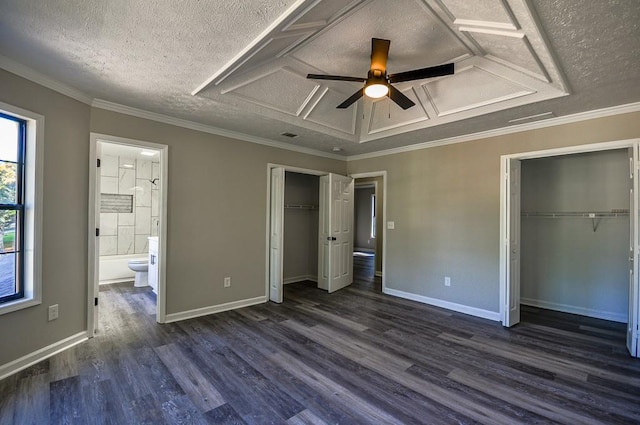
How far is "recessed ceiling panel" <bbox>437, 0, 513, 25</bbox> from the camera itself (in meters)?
1.95

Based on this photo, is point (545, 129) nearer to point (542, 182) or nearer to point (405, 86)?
point (542, 182)

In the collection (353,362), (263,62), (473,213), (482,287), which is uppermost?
(263,62)

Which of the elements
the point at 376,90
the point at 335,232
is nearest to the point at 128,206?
the point at 335,232

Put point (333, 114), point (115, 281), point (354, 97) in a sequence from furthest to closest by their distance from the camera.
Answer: point (115, 281) < point (333, 114) < point (354, 97)

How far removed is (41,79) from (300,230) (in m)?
4.39

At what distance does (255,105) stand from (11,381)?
10.6ft

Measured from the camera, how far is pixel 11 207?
262 cm

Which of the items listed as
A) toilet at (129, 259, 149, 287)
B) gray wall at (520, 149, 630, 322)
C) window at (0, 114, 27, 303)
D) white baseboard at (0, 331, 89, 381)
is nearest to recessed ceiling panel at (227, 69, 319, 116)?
window at (0, 114, 27, 303)

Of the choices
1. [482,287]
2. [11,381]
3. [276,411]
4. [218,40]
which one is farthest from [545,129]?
[11,381]

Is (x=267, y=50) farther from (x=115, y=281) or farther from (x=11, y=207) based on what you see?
(x=115, y=281)

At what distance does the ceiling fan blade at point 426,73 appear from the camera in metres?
A: 2.21

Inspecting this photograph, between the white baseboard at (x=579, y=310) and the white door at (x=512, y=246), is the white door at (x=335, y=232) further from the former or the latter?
the white baseboard at (x=579, y=310)

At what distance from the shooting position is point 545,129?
12.1 ft

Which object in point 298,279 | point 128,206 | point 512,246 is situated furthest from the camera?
point 128,206
